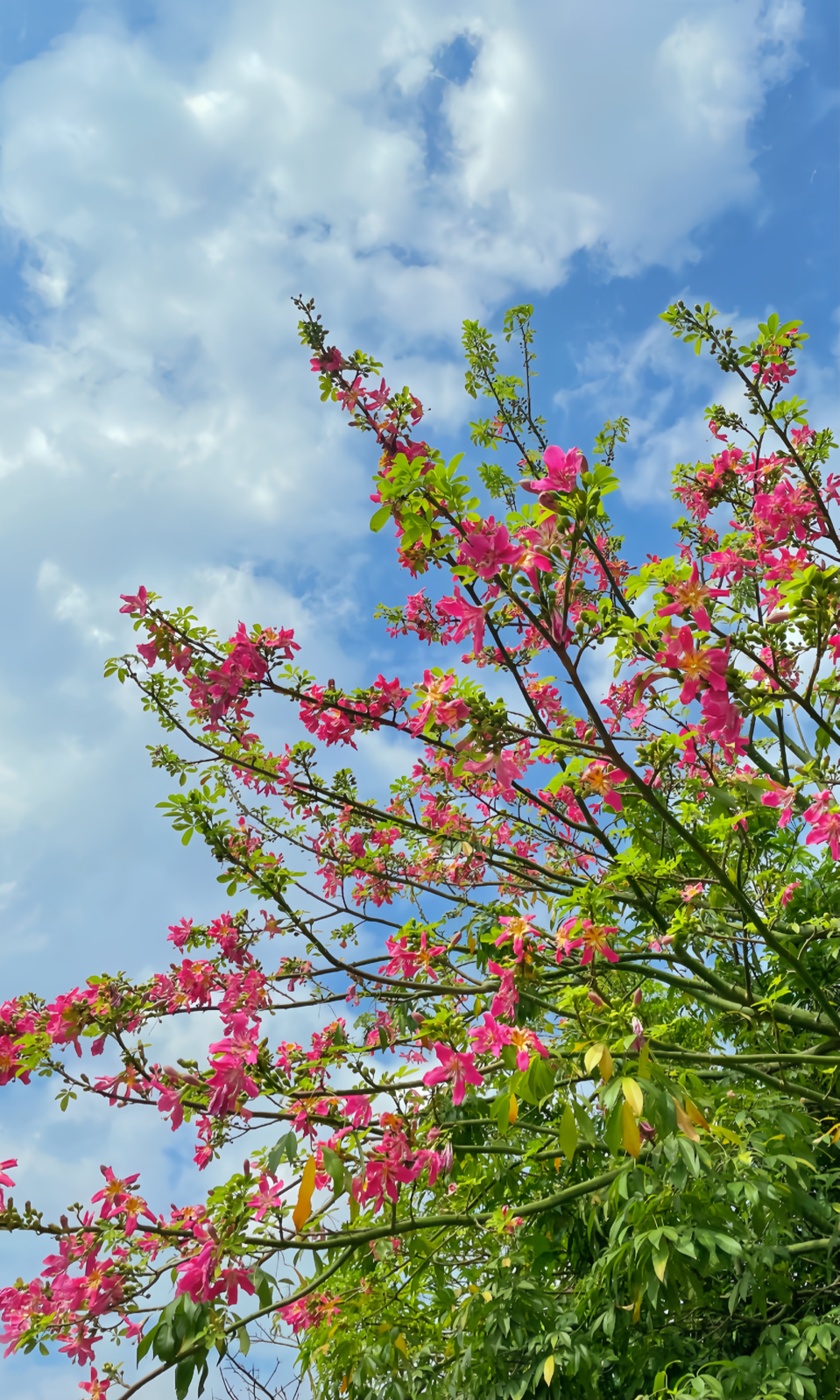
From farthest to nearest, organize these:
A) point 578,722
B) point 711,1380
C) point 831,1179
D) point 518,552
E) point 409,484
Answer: point 831,1179 < point 578,722 < point 711,1380 < point 409,484 < point 518,552

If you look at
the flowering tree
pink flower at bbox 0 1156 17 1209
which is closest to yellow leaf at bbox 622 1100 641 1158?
the flowering tree

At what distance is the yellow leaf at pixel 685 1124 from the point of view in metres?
1.73

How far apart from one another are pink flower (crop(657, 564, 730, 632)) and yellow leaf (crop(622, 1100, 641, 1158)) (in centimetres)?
102

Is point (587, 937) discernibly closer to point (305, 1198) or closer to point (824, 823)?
point (824, 823)

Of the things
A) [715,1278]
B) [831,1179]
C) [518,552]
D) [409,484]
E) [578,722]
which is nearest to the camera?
[518,552]

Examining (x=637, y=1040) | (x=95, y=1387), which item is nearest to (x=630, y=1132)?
(x=637, y=1040)

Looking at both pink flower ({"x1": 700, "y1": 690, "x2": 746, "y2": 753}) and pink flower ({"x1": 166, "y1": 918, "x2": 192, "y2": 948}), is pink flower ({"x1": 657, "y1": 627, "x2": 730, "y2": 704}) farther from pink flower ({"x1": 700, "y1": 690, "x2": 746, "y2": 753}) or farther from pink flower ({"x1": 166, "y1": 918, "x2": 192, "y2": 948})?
pink flower ({"x1": 166, "y1": 918, "x2": 192, "y2": 948})

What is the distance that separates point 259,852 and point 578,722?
136cm

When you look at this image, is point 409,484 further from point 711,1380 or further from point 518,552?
point 711,1380

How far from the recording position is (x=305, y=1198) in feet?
6.31

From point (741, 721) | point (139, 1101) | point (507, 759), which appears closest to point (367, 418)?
point (507, 759)

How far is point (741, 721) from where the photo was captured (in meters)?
2.13

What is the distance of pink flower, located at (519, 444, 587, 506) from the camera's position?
1909 millimetres

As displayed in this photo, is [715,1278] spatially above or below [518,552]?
below
